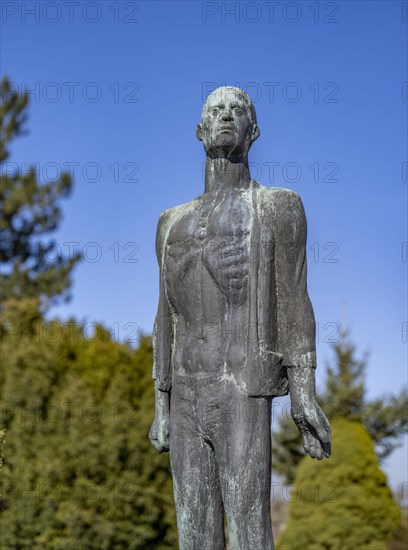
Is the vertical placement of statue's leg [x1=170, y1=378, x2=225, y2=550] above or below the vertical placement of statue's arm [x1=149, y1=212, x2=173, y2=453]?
below

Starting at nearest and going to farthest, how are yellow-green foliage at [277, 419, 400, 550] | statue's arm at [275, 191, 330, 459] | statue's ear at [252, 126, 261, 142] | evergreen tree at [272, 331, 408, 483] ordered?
statue's arm at [275, 191, 330, 459] < statue's ear at [252, 126, 261, 142] < yellow-green foliage at [277, 419, 400, 550] < evergreen tree at [272, 331, 408, 483]

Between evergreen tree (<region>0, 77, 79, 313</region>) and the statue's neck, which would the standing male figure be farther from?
evergreen tree (<region>0, 77, 79, 313</region>)

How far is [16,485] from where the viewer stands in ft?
51.4

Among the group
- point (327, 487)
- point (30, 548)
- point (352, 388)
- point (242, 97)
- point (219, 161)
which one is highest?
point (352, 388)

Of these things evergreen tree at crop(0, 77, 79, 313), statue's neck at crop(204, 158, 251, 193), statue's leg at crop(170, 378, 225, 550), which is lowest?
statue's leg at crop(170, 378, 225, 550)

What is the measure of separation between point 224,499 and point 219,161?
2185 millimetres

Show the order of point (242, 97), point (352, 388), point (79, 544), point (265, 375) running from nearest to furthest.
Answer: point (265, 375) → point (242, 97) → point (79, 544) → point (352, 388)

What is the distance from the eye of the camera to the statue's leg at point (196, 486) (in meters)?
5.73

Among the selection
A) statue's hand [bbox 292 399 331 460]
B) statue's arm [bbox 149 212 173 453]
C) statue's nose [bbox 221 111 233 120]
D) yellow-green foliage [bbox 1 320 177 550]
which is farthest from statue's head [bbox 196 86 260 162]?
yellow-green foliage [bbox 1 320 177 550]

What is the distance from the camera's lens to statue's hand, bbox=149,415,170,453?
6.03m

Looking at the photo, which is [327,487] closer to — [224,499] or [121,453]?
Answer: [121,453]

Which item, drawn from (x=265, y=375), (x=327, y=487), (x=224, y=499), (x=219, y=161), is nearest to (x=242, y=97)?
(x=219, y=161)

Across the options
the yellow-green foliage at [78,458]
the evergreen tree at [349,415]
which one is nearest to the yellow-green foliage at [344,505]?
the yellow-green foliage at [78,458]

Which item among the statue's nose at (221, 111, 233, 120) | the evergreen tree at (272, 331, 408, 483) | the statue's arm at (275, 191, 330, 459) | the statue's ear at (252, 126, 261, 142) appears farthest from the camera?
the evergreen tree at (272, 331, 408, 483)
